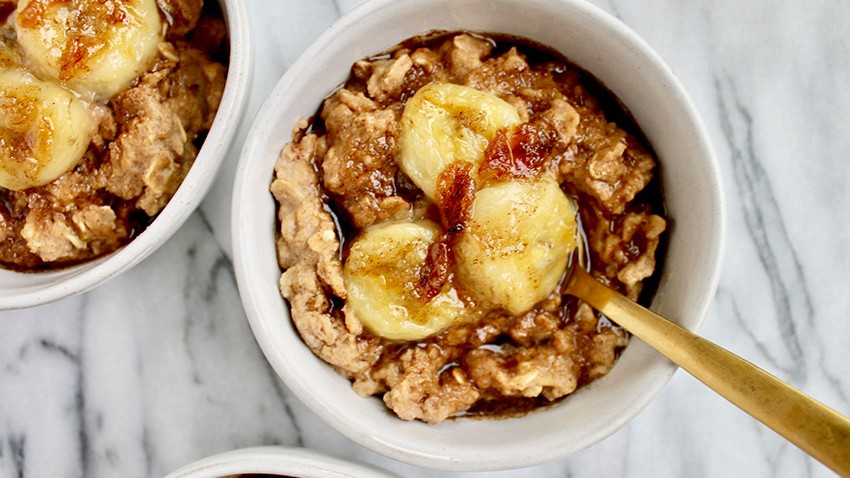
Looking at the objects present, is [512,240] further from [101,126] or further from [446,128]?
[101,126]

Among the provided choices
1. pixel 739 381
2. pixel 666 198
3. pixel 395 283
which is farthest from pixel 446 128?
pixel 739 381

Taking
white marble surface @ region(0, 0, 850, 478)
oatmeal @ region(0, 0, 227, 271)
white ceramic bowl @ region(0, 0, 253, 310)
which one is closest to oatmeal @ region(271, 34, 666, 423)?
white ceramic bowl @ region(0, 0, 253, 310)

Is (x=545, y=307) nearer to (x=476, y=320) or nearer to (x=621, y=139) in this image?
(x=476, y=320)

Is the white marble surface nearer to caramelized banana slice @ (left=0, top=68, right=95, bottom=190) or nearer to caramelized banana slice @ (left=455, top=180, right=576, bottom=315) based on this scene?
caramelized banana slice @ (left=0, top=68, right=95, bottom=190)

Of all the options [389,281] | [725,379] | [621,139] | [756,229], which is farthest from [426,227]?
[756,229]

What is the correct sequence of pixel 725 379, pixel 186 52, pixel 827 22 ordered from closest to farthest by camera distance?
pixel 725 379 → pixel 186 52 → pixel 827 22
